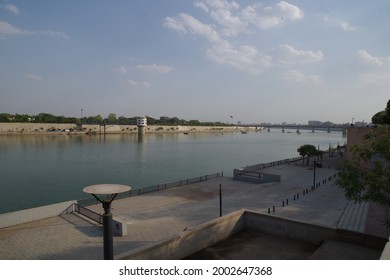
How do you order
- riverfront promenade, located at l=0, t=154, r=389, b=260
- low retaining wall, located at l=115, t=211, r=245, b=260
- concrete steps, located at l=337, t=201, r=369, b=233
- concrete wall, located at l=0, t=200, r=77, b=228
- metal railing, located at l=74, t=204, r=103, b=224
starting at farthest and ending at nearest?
metal railing, located at l=74, t=204, r=103, b=224
concrete wall, located at l=0, t=200, r=77, b=228
concrete steps, located at l=337, t=201, r=369, b=233
riverfront promenade, located at l=0, t=154, r=389, b=260
low retaining wall, located at l=115, t=211, r=245, b=260

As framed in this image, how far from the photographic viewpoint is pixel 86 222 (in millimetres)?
15977

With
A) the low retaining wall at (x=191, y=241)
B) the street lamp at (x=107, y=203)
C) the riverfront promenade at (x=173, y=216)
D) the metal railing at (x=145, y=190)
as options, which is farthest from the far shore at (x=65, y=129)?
the street lamp at (x=107, y=203)

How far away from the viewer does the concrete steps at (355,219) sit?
13617 mm

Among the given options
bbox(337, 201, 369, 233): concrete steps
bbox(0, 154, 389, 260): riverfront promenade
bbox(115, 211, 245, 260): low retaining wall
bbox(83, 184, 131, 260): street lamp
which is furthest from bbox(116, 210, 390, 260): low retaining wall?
bbox(0, 154, 389, 260): riverfront promenade

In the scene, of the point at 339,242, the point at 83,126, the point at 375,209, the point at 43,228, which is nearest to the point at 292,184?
the point at 375,209

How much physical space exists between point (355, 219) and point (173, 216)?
10057 millimetres

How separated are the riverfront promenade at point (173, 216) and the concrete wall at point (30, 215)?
328 mm

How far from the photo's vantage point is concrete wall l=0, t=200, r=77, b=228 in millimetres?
15141

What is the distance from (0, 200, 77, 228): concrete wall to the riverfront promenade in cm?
33

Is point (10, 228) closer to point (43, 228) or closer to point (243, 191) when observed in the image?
point (43, 228)

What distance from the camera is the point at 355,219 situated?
15.0m

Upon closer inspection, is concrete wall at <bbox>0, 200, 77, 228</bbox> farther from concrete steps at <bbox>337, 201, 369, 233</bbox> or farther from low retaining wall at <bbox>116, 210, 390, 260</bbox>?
concrete steps at <bbox>337, 201, 369, 233</bbox>

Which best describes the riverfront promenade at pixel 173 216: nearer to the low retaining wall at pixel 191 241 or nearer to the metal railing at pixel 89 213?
the metal railing at pixel 89 213
